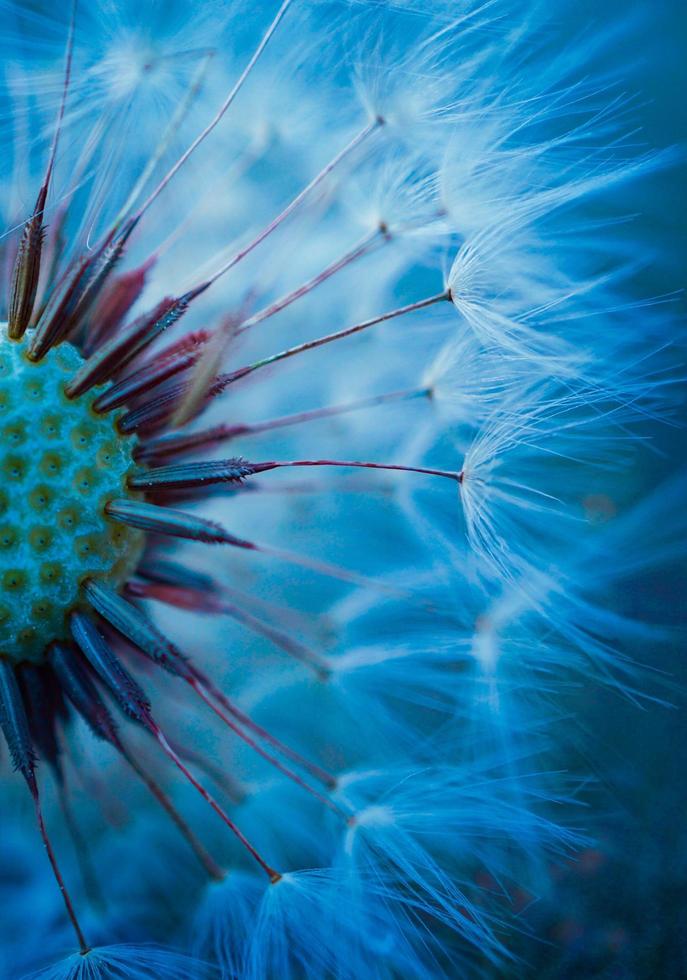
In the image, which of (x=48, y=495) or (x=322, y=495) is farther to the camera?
(x=322, y=495)

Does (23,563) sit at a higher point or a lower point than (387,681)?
higher

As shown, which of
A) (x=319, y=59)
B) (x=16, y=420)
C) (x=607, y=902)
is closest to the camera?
(x=16, y=420)

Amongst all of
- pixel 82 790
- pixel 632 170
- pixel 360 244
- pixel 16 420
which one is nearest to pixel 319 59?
pixel 360 244

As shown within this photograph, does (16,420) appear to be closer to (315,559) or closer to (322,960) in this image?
(315,559)

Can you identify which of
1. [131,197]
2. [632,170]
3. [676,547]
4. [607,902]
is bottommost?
[607,902]
